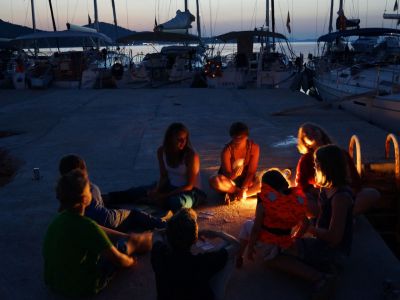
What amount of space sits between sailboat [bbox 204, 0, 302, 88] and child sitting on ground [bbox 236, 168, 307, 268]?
55.3 ft

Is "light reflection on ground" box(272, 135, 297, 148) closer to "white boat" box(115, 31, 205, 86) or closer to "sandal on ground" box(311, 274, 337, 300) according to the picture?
"sandal on ground" box(311, 274, 337, 300)

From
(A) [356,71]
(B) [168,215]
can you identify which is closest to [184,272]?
(B) [168,215]

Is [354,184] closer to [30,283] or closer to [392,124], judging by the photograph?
[30,283]

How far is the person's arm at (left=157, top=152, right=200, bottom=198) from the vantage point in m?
4.57

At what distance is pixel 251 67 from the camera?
2159 cm

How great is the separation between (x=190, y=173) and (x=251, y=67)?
17651 mm

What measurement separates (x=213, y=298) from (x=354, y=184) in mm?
2154

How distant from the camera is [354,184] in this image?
4203 mm

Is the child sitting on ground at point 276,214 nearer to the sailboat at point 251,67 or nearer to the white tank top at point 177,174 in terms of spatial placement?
the white tank top at point 177,174

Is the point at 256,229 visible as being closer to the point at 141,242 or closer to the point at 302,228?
the point at 302,228

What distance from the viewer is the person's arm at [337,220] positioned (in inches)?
121

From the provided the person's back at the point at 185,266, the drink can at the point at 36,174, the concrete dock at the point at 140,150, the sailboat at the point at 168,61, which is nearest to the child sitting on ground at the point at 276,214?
the concrete dock at the point at 140,150

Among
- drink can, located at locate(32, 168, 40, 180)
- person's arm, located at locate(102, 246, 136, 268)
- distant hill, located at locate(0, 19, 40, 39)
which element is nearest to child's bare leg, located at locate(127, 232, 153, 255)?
person's arm, located at locate(102, 246, 136, 268)

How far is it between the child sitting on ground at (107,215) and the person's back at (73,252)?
0.55 m
